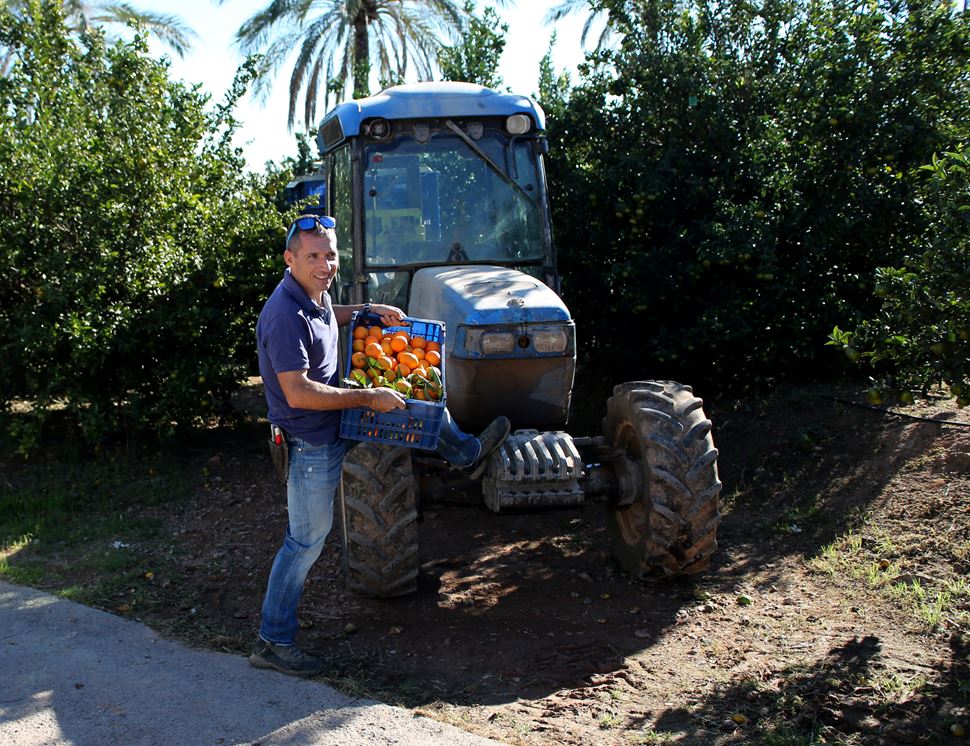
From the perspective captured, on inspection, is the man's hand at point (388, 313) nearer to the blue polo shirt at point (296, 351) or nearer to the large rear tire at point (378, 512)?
the blue polo shirt at point (296, 351)

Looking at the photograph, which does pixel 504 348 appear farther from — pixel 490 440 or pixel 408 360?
pixel 408 360

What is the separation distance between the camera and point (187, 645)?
16.6 feet

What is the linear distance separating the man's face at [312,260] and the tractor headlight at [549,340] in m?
1.36

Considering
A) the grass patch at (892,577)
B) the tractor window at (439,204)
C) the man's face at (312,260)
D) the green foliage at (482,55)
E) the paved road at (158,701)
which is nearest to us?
the paved road at (158,701)

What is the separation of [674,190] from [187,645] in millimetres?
5740

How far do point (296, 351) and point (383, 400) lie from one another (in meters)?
0.44

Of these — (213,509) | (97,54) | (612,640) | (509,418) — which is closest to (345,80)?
(97,54)

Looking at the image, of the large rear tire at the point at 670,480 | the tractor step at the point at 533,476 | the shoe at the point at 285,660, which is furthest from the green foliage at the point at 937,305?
the shoe at the point at 285,660

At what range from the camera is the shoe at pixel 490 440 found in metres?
5.16

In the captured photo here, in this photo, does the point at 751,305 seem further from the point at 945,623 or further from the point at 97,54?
the point at 97,54

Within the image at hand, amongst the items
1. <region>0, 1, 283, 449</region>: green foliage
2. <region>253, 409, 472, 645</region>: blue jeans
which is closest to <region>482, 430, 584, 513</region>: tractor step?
<region>253, 409, 472, 645</region>: blue jeans

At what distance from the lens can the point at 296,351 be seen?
14.2 ft

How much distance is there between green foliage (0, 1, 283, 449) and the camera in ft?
25.7

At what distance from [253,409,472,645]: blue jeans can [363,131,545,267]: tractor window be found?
1960 millimetres
